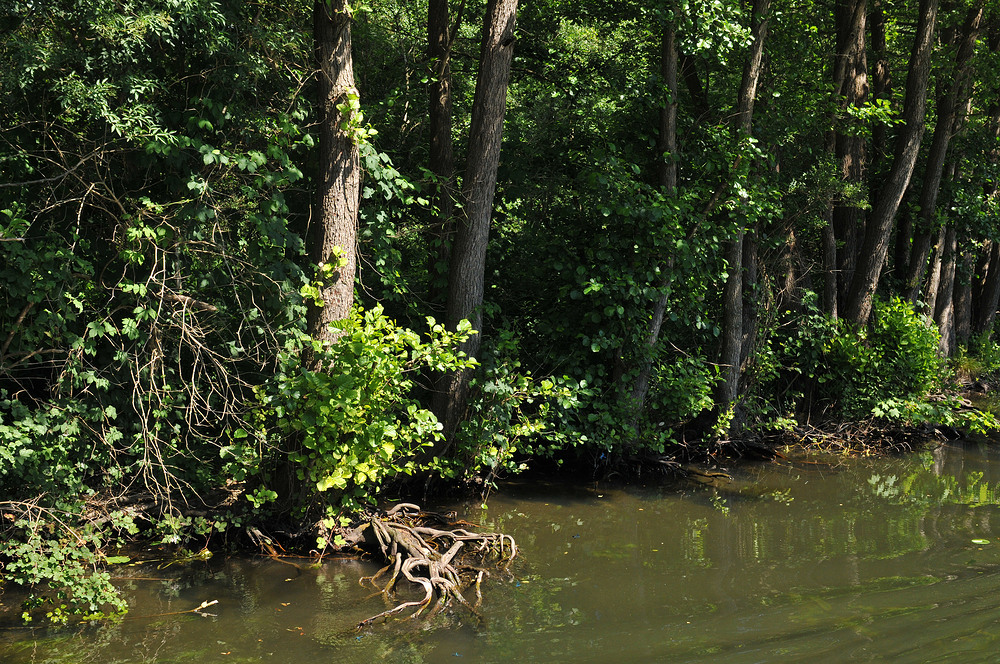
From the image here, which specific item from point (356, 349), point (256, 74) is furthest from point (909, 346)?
point (256, 74)

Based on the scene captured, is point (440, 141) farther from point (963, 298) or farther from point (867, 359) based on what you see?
point (963, 298)

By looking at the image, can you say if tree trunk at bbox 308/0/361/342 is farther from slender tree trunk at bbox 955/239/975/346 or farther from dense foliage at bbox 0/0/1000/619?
slender tree trunk at bbox 955/239/975/346

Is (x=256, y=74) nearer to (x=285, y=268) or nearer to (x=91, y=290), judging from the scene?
(x=285, y=268)

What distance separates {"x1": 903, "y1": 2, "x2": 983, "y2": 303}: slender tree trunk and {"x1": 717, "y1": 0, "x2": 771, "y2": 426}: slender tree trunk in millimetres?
4268

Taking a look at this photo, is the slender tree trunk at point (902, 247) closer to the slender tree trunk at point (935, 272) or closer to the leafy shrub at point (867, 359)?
the slender tree trunk at point (935, 272)

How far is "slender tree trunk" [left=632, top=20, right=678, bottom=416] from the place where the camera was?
10141 mm

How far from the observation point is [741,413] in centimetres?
1173

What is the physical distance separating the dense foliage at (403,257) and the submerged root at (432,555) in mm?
604

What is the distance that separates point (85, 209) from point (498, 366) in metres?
4.21

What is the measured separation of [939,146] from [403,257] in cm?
927

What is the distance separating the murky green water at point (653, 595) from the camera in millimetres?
5680

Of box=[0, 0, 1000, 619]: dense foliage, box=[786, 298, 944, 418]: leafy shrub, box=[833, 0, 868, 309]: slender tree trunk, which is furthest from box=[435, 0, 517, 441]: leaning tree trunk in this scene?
box=[786, 298, 944, 418]: leafy shrub

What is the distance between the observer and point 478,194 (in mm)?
9219

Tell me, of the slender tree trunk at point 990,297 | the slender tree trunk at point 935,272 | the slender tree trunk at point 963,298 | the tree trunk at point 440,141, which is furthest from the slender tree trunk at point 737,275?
the slender tree trunk at point 990,297
